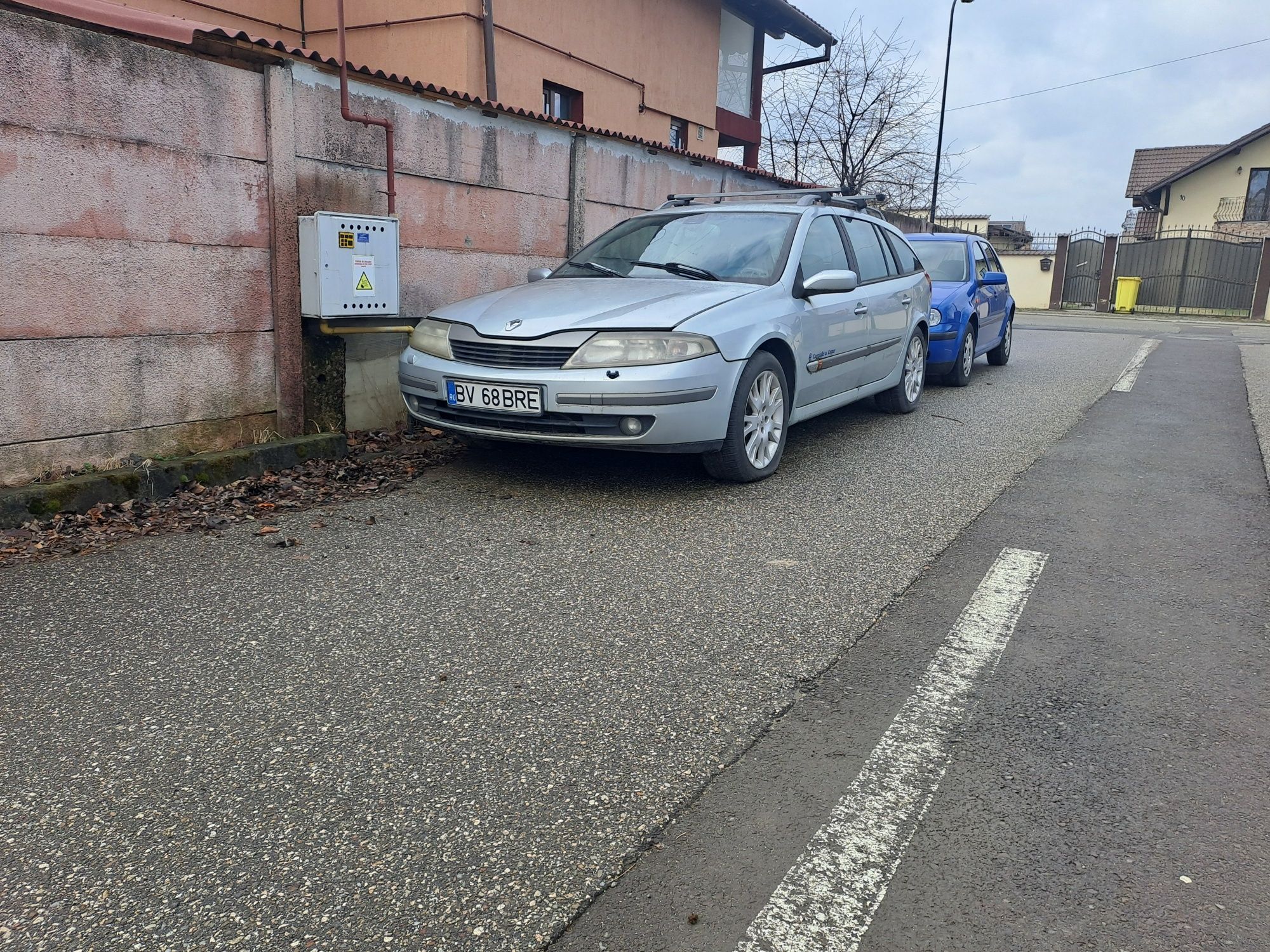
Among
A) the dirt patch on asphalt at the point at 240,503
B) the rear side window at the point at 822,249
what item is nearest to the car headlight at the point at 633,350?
the dirt patch on asphalt at the point at 240,503

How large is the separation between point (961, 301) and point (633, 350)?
608 centimetres

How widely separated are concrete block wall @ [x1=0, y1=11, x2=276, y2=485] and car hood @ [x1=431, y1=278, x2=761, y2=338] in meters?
1.27

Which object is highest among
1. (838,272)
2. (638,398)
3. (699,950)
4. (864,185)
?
(864,185)

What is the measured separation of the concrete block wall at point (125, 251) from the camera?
461 cm

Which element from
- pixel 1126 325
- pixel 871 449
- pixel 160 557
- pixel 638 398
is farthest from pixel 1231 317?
pixel 160 557

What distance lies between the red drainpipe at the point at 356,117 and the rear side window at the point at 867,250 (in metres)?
3.23

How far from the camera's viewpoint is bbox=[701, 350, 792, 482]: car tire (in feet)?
17.7

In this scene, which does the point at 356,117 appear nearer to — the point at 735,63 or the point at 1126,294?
the point at 735,63

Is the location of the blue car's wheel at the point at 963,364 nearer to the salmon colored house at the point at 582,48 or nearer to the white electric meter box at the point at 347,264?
the salmon colored house at the point at 582,48

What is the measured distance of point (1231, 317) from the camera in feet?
102

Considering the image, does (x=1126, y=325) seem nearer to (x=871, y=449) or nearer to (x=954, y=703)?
(x=871, y=449)

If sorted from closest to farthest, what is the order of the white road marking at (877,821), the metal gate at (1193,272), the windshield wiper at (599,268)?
1. the white road marking at (877,821)
2. the windshield wiper at (599,268)
3. the metal gate at (1193,272)

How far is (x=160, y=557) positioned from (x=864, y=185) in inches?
1002

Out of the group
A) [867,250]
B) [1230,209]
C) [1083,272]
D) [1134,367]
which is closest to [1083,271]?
[1083,272]
